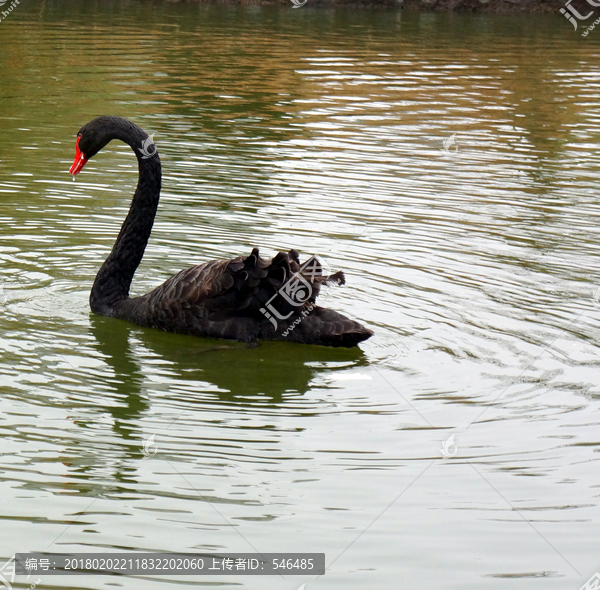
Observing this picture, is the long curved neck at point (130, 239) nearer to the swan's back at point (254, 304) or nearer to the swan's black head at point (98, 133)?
the swan's black head at point (98, 133)

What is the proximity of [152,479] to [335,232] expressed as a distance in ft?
12.9

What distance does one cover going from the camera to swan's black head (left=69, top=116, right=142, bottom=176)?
19.9ft

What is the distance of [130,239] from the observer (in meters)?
6.09

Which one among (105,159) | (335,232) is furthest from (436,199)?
(105,159)

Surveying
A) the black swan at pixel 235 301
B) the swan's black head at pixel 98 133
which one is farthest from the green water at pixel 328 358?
the swan's black head at pixel 98 133

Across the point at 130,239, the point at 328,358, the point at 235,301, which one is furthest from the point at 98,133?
the point at 328,358

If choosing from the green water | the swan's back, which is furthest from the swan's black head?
the swan's back

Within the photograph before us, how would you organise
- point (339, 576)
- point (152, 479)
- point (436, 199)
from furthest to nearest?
point (436, 199) < point (152, 479) < point (339, 576)

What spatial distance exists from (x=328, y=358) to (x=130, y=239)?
1.52 metres

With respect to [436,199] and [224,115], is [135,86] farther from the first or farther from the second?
[436,199]

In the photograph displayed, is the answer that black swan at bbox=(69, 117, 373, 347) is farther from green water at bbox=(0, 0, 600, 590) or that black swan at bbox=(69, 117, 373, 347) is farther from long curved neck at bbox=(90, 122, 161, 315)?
green water at bbox=(0, 0, 600, 590)

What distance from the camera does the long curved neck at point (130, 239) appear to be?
595 cm

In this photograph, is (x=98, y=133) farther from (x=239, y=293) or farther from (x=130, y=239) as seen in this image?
(x=239, y=293)

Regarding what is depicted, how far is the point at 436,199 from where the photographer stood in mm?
8758
